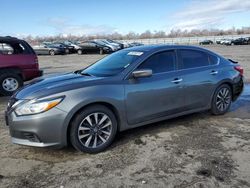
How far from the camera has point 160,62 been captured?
4883 millimetres

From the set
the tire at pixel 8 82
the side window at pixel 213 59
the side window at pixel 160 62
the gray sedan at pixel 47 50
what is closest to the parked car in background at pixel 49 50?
the gray sedan at pixel 47 50

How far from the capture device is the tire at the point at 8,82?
829 cm

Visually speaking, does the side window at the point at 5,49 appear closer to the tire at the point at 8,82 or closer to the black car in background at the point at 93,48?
the tire at the point at 8,82

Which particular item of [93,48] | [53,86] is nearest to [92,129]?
[53,86]

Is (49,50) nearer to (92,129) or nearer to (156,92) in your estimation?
(156,92)

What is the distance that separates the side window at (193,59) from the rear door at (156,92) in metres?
0.24

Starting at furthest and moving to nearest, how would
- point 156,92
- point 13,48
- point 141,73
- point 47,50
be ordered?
point 47,50 < point 13,48 < point 156,92 < point 141,73

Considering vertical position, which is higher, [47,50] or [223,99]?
[47,50]

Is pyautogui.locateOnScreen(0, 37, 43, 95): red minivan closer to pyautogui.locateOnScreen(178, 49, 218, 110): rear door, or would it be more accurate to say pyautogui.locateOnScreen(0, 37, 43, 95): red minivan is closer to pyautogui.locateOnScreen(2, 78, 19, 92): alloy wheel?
pyautogui.locateOnScreen(2, 78, 19, 92): alloy wheel

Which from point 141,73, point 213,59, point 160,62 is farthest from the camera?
point 213,59

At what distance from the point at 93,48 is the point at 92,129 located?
26.8 m

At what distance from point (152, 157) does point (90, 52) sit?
1083 inches

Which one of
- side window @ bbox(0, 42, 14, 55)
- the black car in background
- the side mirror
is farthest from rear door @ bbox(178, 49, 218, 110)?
the black car in background

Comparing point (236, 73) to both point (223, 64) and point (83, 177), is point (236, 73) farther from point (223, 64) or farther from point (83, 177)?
point (83, 177)
